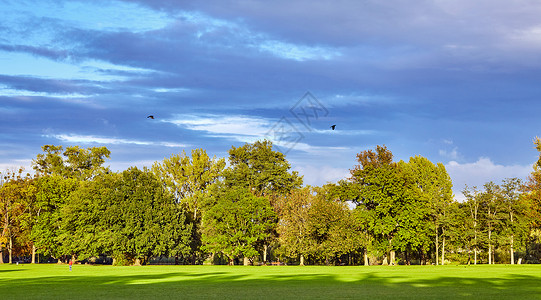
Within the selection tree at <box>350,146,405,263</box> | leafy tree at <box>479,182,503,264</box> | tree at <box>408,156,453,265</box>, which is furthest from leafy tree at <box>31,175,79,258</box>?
leafy tree at <box>479,182,503,264</box>

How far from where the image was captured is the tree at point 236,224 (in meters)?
85.3

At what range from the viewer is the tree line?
82625 mm

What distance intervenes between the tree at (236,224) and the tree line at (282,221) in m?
0.16

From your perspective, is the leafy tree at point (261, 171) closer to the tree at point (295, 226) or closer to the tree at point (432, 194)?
the tree at point (295, 226)

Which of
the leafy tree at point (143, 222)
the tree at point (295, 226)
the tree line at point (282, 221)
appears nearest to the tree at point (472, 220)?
the tree line at point (282, 221)

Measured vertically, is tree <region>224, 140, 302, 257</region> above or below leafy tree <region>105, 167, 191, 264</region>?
above

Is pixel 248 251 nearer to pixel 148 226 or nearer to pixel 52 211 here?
pixel 148 226

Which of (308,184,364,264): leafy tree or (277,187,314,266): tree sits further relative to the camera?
(277,187,314,266): tree

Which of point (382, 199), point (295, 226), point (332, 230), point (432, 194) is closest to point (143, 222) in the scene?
point (295, 226)

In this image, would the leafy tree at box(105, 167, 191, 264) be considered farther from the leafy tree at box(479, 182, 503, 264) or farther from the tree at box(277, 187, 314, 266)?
the leafy tree at box(479, 182, 503, 264)

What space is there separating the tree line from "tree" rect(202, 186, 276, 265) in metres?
0.16

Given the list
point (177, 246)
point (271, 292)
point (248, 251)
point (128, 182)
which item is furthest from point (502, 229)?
point (271, 292)

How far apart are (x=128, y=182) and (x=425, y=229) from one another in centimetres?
4562

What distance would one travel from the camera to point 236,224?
86312 millimetres
